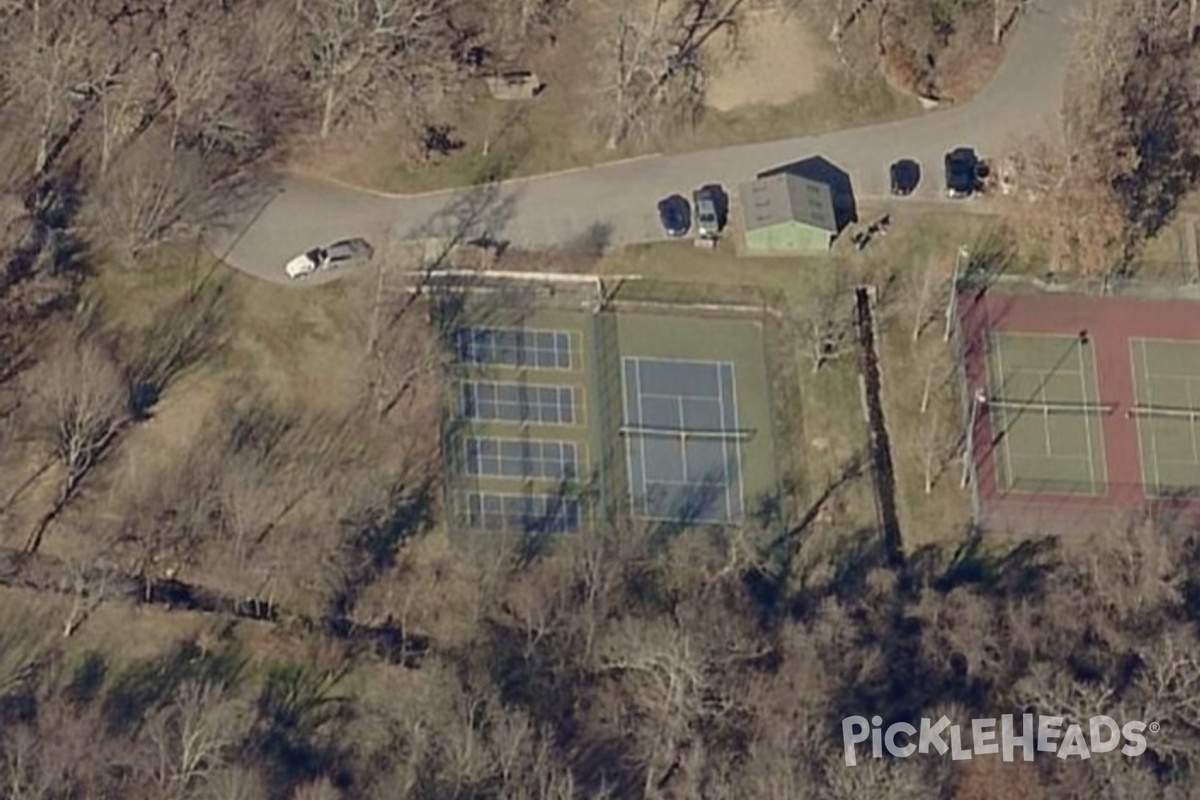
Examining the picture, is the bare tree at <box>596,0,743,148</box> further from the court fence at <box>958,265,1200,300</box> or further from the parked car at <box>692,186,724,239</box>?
the court fence at <box>958,265,1200,300</box>

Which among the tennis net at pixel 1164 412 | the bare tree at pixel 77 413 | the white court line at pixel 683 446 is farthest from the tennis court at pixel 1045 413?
the bare tree at pixel 77 413

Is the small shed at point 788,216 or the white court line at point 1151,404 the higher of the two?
the small shed at point 788,216

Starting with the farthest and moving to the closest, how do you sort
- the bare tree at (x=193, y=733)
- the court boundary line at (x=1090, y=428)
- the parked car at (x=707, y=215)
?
the parked car at (x=707, y=215) < the court boundary line at (x=1090, y=428) < the bare tree at (x=193, y=733)

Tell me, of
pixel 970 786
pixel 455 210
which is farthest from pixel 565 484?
pixel 970 786

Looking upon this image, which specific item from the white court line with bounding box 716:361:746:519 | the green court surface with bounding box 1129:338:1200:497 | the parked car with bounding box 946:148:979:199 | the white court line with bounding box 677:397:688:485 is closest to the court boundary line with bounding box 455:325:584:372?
the white court line with bounding box 677:397:688:485

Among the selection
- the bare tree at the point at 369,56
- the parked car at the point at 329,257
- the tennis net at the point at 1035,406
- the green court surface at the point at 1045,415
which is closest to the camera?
the parked car at the point at 329,257

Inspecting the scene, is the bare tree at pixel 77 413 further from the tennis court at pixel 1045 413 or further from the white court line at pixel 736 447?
the tennis court at pixel 1045 413

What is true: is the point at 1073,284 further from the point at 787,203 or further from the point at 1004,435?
the point at 787,203

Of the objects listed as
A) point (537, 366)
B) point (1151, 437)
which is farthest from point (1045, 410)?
point (537, 366)
